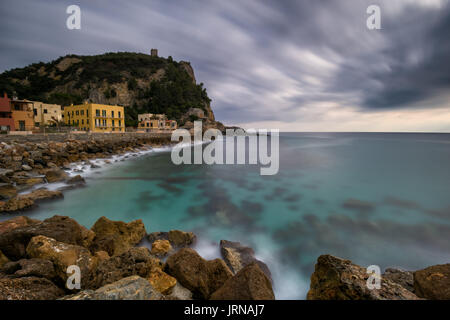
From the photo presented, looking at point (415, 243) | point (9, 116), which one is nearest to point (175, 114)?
point (9, 116)

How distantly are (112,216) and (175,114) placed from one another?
2336 inches

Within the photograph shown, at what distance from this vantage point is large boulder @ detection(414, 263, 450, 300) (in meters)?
2.56

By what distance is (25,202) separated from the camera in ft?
24.3

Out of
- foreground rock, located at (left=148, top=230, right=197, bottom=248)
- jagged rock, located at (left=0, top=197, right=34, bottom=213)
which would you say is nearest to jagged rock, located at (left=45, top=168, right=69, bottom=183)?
jagged rock, located at (left=0, top=197, right=34, bottom=213)

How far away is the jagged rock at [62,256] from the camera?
9.71 ft

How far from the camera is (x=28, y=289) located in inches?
97.9

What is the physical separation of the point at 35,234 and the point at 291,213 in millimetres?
8812

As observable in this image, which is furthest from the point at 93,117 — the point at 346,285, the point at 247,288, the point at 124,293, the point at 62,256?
the point at 346,285

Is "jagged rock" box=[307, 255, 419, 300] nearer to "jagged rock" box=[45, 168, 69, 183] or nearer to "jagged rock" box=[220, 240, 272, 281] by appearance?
"jagged rock" box=[220, 240, 272, 281]

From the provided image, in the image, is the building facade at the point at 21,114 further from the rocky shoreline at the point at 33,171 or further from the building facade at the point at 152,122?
the building facade at the point at 152,122

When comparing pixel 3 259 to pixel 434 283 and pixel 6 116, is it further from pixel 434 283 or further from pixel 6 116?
pixel 6 116

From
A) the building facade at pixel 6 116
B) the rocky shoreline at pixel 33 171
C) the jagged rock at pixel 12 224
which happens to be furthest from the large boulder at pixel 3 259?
the building facade at pixel 6 116

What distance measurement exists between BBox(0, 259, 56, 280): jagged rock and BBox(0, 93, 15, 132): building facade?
29649mm
